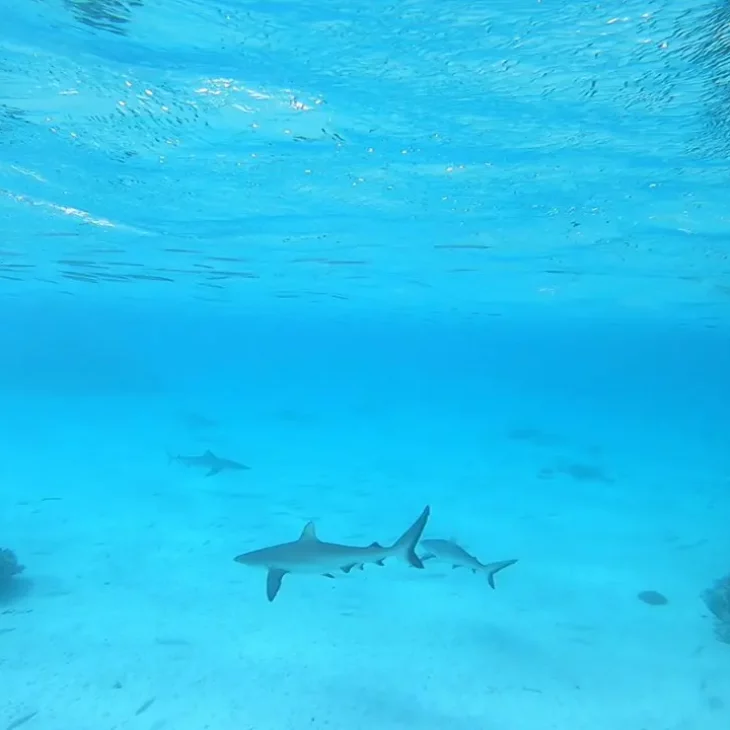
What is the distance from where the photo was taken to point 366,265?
1064 inches

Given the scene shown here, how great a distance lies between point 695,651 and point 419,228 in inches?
546

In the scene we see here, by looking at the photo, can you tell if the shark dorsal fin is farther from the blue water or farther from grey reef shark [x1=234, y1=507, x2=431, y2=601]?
the blue water

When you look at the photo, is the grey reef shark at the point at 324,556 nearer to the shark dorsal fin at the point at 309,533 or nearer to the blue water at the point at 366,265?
the shark dorsal fin at the point at 309,533

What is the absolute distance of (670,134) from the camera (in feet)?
39.2

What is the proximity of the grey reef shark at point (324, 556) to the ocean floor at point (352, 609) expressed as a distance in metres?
2.09

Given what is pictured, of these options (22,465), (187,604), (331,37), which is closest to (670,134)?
(331,37)

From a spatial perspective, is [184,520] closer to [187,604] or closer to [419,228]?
[187,604]

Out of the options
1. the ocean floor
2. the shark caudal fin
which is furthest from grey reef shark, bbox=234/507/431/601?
the ocean floor

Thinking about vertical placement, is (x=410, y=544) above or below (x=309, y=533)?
above

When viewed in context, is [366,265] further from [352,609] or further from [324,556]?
[324,556]

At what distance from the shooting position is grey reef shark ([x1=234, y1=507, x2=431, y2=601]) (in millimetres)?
8680

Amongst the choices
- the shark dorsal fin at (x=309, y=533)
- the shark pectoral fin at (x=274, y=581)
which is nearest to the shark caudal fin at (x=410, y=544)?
the shark dorsal fin at (x=309, y=533)

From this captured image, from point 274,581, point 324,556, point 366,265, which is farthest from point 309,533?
point 366,265

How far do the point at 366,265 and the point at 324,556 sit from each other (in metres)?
19.5
